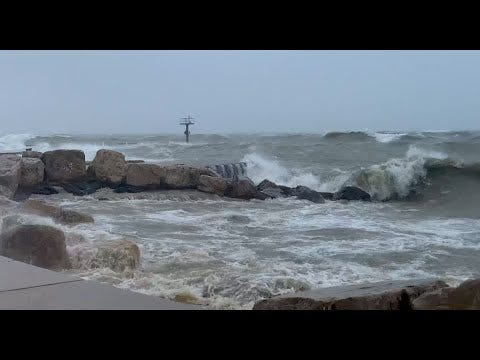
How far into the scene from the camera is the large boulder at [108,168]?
48.1 feet

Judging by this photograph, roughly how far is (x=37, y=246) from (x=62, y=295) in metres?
3.77

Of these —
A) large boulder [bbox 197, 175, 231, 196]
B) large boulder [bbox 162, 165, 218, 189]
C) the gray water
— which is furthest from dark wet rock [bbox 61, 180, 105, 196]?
large boulder [bbox 197, 175, 231, 196]

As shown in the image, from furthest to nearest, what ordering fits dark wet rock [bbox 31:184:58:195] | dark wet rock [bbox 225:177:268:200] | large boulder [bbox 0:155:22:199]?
dark wet rock [bbox 225:177:268:200], dark wet rock [bbox 31:184:58:195], large boulder [bbox 0:155:22:199]

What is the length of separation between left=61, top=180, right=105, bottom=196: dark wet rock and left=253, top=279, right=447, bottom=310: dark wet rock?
10.8 meters

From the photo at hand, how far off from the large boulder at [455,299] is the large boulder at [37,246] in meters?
4.09

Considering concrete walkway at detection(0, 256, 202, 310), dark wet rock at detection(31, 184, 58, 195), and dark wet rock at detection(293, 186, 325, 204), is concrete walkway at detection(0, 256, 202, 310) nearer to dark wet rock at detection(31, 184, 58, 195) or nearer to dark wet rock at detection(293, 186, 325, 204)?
dark wet rock at detection(31, 184, 58, 195)

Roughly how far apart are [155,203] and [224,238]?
4.73 meters

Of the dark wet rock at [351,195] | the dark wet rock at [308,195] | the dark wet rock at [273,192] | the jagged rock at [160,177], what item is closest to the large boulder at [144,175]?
the jagged rock at [160,177]

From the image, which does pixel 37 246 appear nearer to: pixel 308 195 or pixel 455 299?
pixel 455 299

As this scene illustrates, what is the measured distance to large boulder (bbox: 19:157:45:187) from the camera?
13.6 metres
